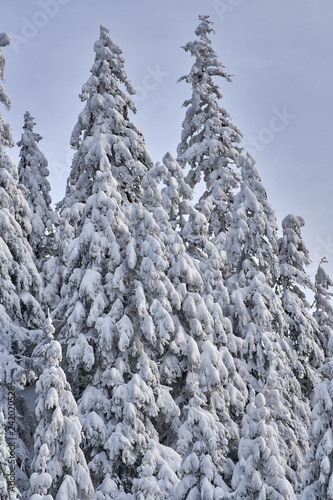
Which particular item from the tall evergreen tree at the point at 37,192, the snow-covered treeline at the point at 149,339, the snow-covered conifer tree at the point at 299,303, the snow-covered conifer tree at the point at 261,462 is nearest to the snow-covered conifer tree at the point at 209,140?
the snow-covered treeline at the point at 149,339

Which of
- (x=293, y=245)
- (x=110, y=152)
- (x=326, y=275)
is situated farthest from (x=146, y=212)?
(x=326, y=275)

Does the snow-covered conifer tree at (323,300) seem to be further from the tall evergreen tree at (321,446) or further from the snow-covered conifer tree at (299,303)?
the tall evergreen tree at (321,446)

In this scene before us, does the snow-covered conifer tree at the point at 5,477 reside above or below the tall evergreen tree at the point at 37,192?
below

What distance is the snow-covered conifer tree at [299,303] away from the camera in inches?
1144

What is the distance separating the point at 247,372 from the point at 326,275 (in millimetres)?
9986

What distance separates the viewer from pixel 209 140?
30062mm

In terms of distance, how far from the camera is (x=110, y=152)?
23906 millimetres

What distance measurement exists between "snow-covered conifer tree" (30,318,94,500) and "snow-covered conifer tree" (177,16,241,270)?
495 inches

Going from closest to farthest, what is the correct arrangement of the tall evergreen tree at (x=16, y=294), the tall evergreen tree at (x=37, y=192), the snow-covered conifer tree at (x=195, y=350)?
the tall evergreen tree at (x=16, y=294)
the snow-covered conifer tree at (x=195, y=350)
the tall evergreen tree at (x=37, y=192)

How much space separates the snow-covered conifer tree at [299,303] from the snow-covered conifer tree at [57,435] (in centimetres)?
1480

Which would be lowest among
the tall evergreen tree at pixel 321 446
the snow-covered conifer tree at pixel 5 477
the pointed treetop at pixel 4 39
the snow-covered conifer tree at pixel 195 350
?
the snow-covered conifer tree at pixel 5 477

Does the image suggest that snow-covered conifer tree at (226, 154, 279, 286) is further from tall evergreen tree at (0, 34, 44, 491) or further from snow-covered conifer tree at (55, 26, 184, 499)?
tall evergreen tree at (0, 34, 44, 491)

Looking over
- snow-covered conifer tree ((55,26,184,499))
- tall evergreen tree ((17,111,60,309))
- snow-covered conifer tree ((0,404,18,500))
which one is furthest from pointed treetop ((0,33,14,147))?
snow-covered conifer tree ((0,404,18,500))

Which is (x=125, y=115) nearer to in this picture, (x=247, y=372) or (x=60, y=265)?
(x=60, y=265)
